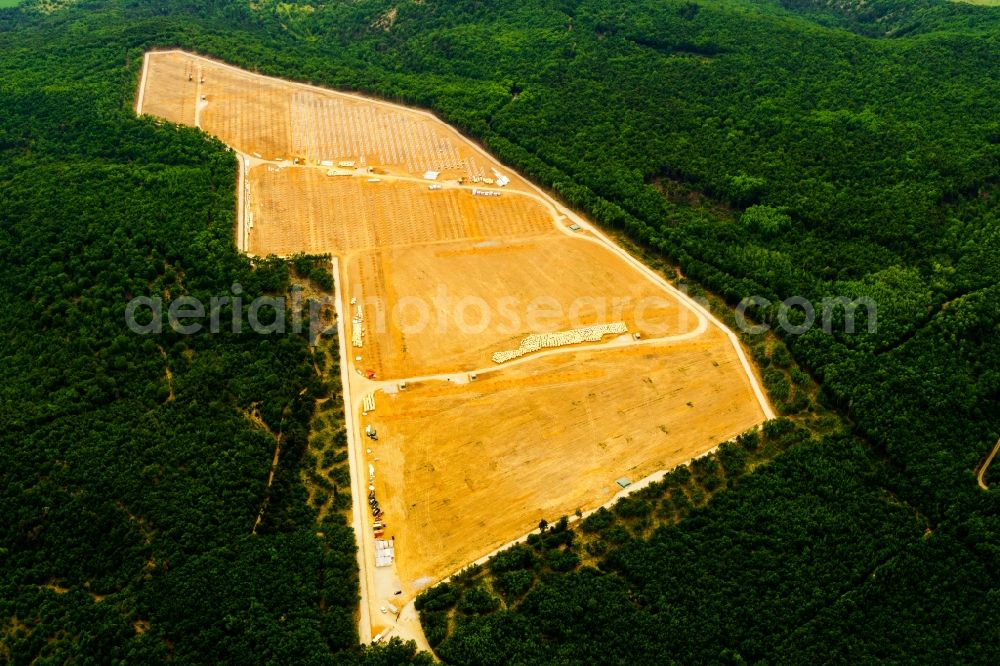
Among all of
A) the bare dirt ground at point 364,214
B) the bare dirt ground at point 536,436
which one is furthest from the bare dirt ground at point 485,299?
the bare dirt ground at point 536,436

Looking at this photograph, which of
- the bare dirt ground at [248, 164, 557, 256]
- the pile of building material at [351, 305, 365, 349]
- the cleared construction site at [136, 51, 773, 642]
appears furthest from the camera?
the bare dirt ground at [248, 164, 557, 256]

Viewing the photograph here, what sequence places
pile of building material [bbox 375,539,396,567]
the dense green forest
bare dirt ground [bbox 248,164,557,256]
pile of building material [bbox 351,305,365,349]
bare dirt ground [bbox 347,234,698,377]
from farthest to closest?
1. bare dirt ground [bbox 248,164,557,256]
2. bare dirt ground [bbox 347,234,698,377]
3. pile of building material [bbox 351,305,365,349]
4. pile of building material [bbox 375,539,396,567]
5. the dense green forest

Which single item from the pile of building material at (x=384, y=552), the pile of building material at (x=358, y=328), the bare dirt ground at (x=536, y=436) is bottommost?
the pile of building material at (x=384, y=552)

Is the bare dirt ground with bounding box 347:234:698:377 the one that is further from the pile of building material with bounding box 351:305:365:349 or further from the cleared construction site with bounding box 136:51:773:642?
the pile of building material with bounding box 351:305:365:349

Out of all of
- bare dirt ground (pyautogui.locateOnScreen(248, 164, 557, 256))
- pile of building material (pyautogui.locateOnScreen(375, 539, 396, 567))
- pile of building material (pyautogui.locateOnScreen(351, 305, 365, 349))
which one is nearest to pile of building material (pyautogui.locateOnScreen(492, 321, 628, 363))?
pile of building material (pyautogui.locateOnScreen(351, 305, 365, 349))

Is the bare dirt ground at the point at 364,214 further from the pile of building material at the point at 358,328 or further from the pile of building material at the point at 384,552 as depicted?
the pile of building material at the point at 384,552

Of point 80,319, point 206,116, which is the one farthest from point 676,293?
point 206,116

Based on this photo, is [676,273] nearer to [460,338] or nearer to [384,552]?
[460,338]
